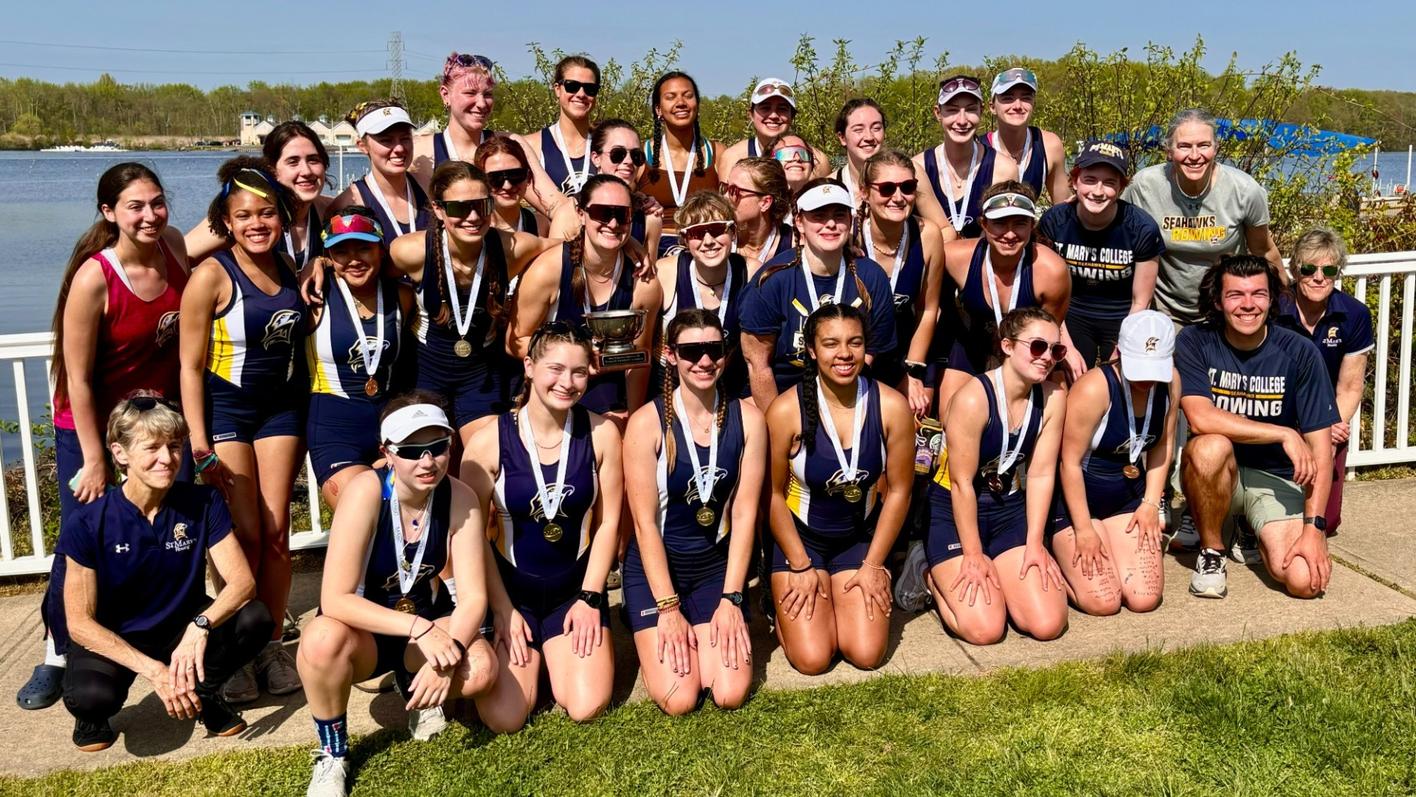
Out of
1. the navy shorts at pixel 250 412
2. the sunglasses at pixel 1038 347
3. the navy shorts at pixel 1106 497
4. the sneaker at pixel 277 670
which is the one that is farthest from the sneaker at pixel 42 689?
the navy shorts at pixel 1106 497

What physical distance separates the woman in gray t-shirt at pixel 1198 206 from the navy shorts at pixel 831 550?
2329 mm

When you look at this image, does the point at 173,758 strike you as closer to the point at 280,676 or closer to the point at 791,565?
the point at 280,676

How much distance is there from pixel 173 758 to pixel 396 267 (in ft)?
6.84

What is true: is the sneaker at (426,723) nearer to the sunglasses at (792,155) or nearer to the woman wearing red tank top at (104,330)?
the woman wearing red tank top at (104,330)

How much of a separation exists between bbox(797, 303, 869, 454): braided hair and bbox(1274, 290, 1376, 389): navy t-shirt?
258cm

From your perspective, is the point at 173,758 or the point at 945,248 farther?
the point at 945,248

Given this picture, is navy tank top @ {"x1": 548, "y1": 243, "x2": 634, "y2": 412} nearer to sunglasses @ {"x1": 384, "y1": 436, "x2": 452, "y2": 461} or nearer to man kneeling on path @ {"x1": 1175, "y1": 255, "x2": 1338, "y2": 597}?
sunglasses @ {"x1": 384, "y1": 436, "x2": 452, "y2": 461}

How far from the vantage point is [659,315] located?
206 inches

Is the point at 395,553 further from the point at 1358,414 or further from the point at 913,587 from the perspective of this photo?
the point at 1358,414

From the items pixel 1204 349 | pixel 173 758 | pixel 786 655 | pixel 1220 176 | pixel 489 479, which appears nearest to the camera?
pixel 173 758

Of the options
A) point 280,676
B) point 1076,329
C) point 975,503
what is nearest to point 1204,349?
point 1076,329

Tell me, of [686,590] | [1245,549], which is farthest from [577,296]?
[1245,549]

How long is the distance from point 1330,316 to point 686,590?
3.70 meters

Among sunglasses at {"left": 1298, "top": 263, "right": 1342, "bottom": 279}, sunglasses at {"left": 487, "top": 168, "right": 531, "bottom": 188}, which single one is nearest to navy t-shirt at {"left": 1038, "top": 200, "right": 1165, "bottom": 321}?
sunglasses at {"left": 1298, "top": 263, "right": 1342, "bottom": 279}
